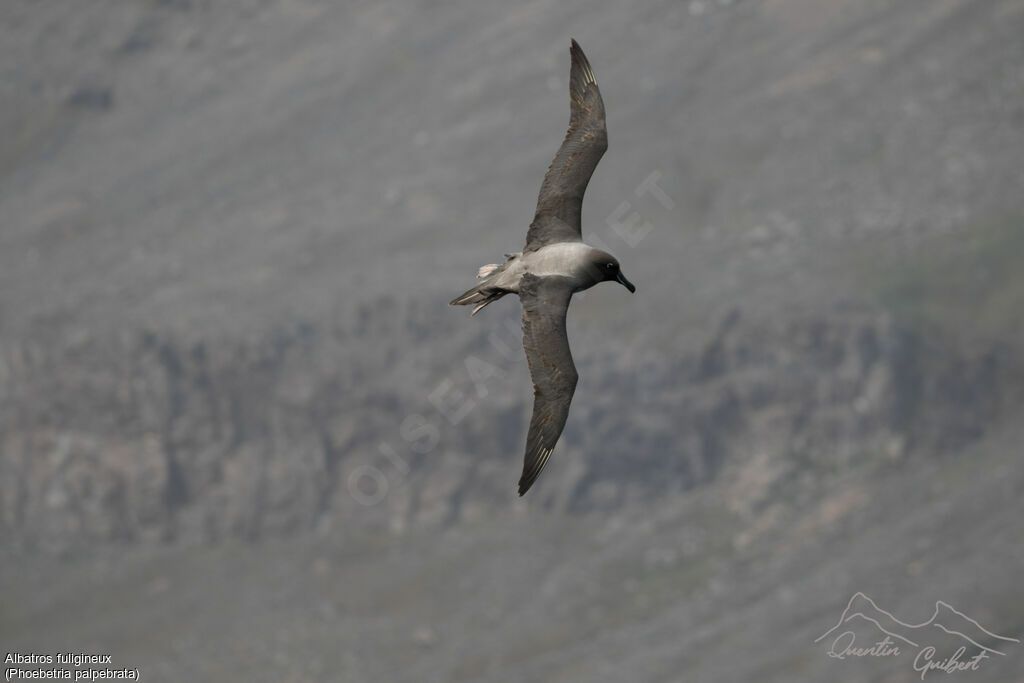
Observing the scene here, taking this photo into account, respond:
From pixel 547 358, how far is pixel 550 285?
5.59 ft

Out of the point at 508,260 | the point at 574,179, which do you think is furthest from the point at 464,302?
the point at 574,179

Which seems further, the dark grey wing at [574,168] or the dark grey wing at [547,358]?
the dark grey wing at [574,168]

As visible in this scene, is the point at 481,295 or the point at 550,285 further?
the point at 481,295

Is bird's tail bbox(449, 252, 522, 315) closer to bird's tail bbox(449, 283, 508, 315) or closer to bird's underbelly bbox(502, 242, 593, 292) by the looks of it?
bird's tail bbox(449, 283, 508, 315)

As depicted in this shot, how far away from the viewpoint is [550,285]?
34.6 metres

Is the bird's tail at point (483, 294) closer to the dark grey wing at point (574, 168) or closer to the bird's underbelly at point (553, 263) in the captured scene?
the bird's underbelly at point (553, 263)

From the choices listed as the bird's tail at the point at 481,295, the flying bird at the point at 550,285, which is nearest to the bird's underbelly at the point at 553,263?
the flying bird at the point at 550,285

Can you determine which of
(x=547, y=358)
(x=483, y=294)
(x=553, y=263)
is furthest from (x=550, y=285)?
(x=483, y=294)

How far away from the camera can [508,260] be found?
121 feet

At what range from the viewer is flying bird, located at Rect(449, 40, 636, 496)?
3391 cm

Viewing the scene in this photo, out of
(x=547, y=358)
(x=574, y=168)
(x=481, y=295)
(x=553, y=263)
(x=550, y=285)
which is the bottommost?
(x=547, y=358)

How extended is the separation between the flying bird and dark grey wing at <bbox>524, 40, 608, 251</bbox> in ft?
0.08

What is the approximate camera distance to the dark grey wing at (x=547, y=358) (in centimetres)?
3381

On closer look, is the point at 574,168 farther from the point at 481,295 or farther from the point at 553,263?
the point at 481,295
